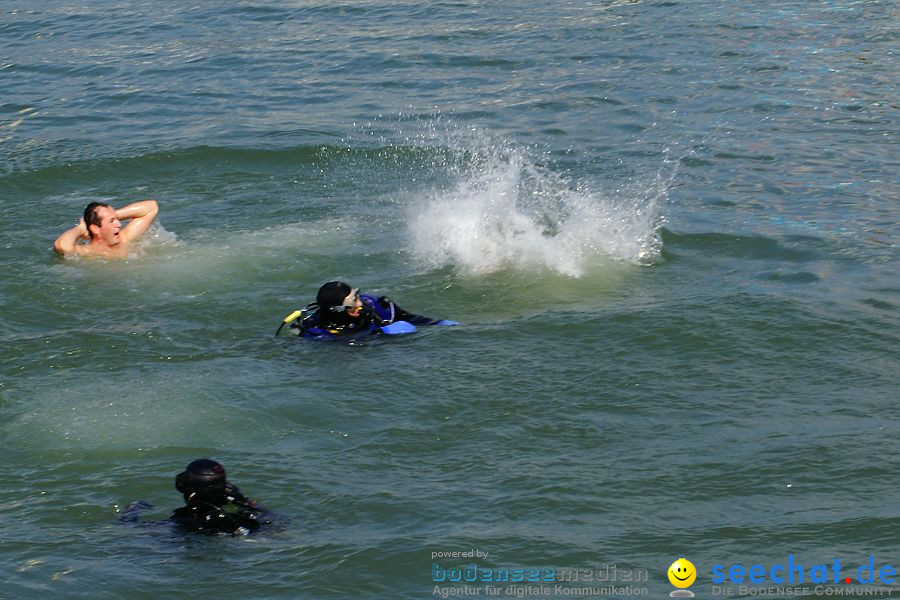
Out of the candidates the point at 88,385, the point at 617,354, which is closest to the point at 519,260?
the point at 617,354

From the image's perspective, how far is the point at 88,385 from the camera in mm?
10031

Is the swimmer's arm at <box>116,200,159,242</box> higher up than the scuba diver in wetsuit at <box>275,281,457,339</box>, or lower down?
higher up

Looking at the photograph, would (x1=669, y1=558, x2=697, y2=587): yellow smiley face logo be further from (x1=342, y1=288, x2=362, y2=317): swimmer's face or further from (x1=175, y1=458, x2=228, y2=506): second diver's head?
(x1=342, y1=288, x2=362, y2=317): swimmer's face

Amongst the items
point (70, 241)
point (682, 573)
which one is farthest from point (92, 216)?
point (682, 573)

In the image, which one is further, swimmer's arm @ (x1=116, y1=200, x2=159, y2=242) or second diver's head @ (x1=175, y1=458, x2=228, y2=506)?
swimmer's arm @ (x1=116, y1=200, x2=159, y2=242)

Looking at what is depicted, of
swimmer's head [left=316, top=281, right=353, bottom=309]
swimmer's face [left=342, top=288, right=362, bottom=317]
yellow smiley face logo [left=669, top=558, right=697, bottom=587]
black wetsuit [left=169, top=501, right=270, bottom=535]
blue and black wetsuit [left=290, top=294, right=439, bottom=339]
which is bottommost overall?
yellow smiley face logo [left=669, top=558, right=697, bottom=587]

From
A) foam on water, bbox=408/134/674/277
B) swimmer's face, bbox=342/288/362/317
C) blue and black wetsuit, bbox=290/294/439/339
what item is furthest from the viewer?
foam on water, bbox=408/134/674/277

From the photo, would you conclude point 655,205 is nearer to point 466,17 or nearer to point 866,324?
point 866,324

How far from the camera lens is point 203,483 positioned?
7242 mm

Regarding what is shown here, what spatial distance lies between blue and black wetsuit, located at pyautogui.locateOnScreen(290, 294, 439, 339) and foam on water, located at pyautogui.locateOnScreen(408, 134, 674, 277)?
1.78 m

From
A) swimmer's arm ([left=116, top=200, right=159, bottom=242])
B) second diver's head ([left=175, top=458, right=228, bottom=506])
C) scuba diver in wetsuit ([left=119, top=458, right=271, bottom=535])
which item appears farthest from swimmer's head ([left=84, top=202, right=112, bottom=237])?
second diver's head ([left=175, top=458, right=228, bottom=506])

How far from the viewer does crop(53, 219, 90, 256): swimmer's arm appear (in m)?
12.4

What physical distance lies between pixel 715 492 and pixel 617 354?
2.22 metres

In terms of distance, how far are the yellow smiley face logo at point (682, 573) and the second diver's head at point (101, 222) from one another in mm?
7342
